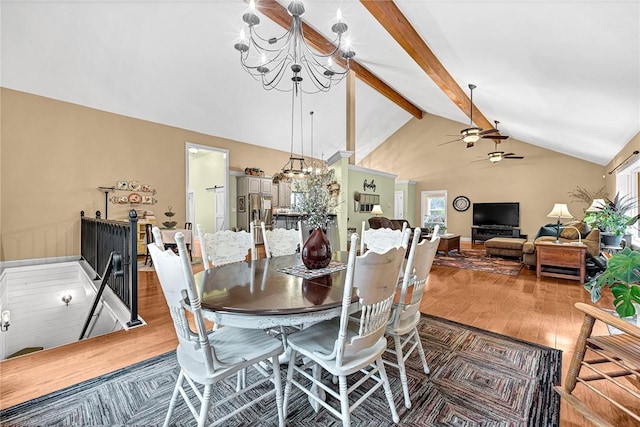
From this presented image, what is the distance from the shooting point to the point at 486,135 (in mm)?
5738

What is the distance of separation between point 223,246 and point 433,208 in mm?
9690

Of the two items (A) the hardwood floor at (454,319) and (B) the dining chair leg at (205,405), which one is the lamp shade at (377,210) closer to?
(A) the hardwood floor at (454,319)

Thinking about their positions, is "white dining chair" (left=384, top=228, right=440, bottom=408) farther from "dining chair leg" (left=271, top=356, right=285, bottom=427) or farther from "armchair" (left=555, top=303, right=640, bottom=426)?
"armchair" (left=555, top=303, right=640, bottom=426)

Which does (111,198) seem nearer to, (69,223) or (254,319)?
(69,223)

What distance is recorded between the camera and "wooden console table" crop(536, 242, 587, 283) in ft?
14.1

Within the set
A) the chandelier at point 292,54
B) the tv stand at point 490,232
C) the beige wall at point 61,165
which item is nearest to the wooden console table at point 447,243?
the tv stand at point 490,232

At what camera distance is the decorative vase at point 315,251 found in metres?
1.98

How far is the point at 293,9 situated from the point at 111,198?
18.1 ft

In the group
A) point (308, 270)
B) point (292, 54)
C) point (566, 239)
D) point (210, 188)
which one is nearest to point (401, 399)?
point (308, 270)

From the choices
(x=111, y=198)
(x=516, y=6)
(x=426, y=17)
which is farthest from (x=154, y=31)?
(x=516, y=6)

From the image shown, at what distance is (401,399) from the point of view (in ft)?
5.67

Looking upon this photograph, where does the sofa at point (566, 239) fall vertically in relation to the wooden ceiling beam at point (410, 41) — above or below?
below

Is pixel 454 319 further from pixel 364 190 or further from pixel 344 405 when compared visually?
pixel 364 190

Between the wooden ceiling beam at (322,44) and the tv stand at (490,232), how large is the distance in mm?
4621
